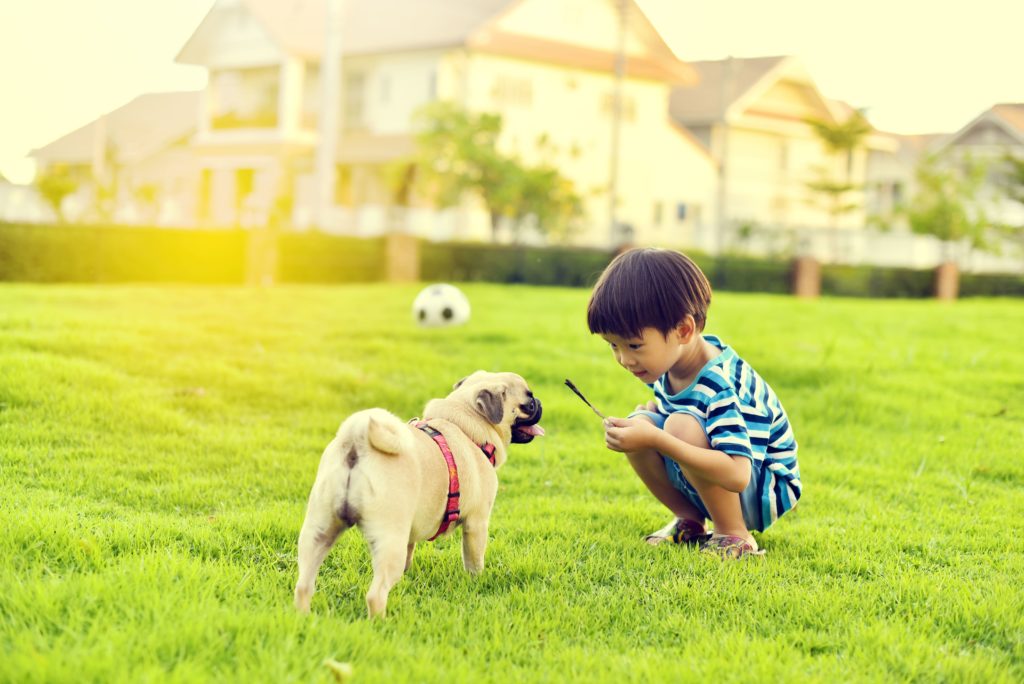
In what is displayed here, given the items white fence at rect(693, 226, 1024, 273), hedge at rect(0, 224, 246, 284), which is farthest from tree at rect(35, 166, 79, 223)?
white fence at rect(693, 226, 1024, 273)

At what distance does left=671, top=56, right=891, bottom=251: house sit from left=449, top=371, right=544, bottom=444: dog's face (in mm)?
37391

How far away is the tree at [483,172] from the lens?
25344 millimetres

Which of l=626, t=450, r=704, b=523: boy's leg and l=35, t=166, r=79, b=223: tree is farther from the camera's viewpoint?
l=35, t=166, r=79, b=223: tree

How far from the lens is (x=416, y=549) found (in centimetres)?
402

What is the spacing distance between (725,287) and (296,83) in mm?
18496

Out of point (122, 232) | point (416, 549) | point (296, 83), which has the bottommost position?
point (416, 549)

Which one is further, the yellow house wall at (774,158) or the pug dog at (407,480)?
the yellow house wall at (774,158)

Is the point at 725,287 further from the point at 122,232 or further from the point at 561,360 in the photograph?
the point at 561,360

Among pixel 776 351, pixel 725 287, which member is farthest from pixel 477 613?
pixel 725 287

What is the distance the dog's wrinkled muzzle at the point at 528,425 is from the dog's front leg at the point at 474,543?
1.13 ft

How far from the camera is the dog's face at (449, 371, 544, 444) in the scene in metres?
3.58

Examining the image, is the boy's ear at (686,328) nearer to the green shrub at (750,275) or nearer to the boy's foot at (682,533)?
the boy's foot at (682,533)

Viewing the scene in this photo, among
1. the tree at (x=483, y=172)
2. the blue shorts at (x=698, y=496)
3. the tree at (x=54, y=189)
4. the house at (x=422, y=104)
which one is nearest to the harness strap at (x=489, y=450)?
the blue shorts at (x=698, y=496)

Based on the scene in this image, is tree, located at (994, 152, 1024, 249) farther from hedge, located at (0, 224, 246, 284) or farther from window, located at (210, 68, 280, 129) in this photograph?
hedge, located at (0, 224, 246, 284)
